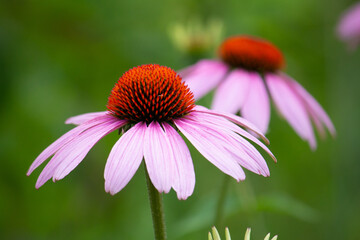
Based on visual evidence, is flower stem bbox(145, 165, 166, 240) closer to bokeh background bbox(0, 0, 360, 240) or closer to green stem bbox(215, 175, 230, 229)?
green stem bbox(215, 175, 230, 229)

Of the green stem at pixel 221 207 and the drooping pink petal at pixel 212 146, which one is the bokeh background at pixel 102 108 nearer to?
the green stem at pixel 221 207

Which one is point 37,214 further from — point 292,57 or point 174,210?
point 292,57

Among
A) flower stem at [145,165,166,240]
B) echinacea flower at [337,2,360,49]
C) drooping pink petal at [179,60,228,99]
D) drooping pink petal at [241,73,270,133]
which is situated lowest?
flower stem at [145,165,166,240]

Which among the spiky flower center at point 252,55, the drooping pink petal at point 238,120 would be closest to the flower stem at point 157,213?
the drooping pink petal at point 238,120

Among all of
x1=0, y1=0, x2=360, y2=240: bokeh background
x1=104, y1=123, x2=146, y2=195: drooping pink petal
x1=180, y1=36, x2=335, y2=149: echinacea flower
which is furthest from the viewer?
x1=0, y1=0, x2=360, y2=240: bokeh background

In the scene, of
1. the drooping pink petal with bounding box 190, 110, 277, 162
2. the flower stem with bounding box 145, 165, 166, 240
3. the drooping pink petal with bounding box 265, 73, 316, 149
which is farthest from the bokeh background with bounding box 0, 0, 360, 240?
the flower stem with bounding box 145, 165, 166, 240

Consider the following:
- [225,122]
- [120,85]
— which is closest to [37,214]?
[120,85]
